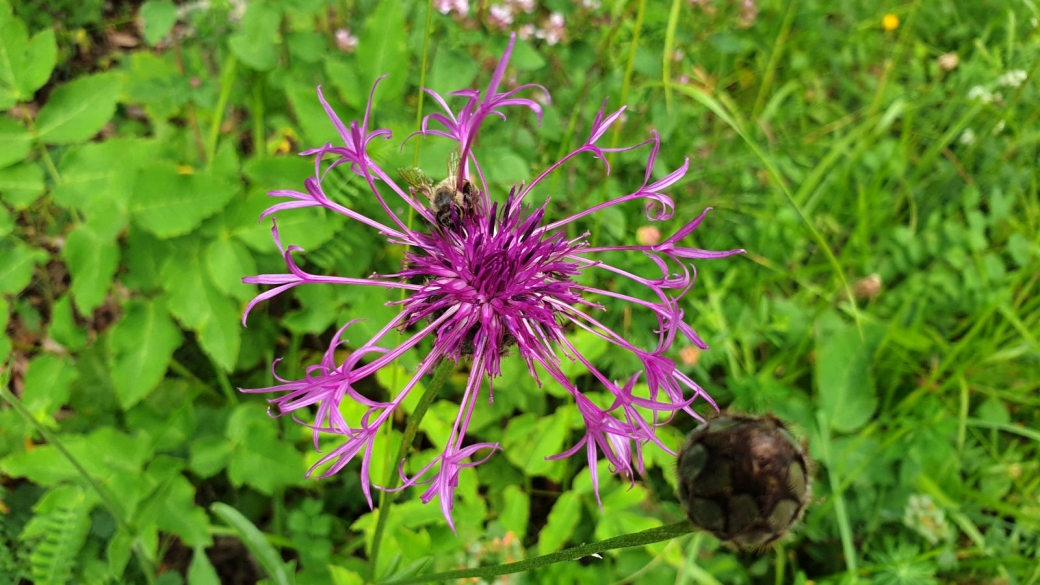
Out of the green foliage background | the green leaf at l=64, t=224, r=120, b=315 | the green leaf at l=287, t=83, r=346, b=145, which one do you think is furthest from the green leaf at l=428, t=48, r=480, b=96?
the green leaf at l=64, t=224, r=120, b=315

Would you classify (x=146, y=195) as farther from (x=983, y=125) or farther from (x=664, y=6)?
(x=983, y=125)

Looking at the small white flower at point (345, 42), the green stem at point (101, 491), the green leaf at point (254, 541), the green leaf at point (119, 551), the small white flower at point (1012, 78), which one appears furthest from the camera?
the small white flower at point (1012, 78)

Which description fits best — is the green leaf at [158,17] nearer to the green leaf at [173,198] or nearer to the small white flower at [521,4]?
the green leaf at [173,198]

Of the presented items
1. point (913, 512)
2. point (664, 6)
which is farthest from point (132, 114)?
point (913, 512)

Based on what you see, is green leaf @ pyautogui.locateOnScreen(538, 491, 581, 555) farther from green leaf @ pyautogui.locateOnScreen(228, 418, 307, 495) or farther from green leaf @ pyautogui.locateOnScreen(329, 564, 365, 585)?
green leaf @ pyautogui.locateOnScreen(228, 418, 307, 495)

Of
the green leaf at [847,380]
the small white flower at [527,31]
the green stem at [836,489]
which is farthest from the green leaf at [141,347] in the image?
the green leaf at [847,380]
